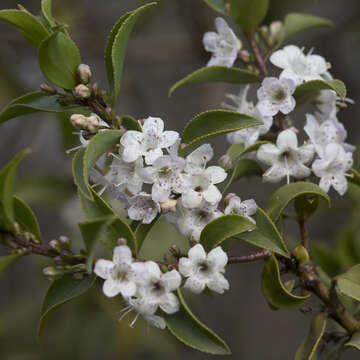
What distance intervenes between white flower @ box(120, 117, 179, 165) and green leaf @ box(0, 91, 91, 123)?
0.16 metres

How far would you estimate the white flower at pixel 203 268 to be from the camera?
1.30 metres

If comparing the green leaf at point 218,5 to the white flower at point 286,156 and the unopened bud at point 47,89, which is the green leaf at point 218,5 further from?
the unopened bud at point 47,89

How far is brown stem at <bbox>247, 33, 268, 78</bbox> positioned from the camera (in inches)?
65.5

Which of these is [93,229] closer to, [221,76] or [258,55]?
[221,76]

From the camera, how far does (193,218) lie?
133 centimetres

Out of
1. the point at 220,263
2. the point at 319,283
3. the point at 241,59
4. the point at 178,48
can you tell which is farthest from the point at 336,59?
the point at 220,263

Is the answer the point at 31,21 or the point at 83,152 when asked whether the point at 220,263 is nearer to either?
the point at 83,152

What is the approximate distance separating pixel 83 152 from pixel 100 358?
221cm

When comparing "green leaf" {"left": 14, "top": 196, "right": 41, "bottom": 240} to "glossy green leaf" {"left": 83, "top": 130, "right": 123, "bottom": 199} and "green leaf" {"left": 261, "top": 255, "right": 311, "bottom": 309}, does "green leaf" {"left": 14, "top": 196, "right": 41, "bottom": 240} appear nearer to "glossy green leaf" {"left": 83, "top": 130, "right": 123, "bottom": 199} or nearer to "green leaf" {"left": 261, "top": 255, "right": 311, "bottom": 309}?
"glossy green leaf" {"left": 83, "top": 130, "right": 123, "bottom": 199}

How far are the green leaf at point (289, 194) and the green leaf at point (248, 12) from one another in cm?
55

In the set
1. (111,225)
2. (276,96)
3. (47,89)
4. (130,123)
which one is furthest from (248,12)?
(111,225)

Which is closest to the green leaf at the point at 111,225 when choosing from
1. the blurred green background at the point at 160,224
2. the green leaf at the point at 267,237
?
the green leaf at the point at 267,237

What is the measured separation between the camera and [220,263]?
51.3 inches

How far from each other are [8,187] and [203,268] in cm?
48
